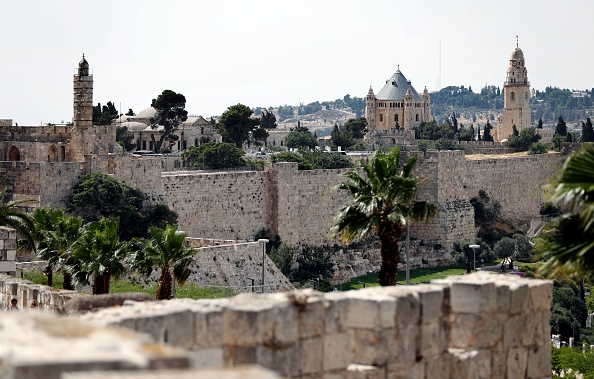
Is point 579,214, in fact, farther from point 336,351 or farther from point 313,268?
point 313,268

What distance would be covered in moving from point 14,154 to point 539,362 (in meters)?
31.1

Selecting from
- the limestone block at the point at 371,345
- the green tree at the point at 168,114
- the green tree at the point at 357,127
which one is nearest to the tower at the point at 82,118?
the green tree at the point at 168,114

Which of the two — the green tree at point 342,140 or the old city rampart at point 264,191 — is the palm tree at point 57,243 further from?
the green tree at point 342,140

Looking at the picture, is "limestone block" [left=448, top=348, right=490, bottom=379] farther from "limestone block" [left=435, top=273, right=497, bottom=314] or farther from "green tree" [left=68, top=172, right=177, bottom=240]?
"green tree" [left=68, top=172, right=177, bottom=240]

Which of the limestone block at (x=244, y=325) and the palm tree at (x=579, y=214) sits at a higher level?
the palm tree at (x=579, y=214)

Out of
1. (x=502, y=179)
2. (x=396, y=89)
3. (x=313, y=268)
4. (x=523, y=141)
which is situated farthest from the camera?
(x=396, y=89)

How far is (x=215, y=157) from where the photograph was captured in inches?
2071

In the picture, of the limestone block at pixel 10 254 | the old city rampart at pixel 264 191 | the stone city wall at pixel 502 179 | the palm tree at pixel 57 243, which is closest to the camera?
the limestone block at pixel 10 254

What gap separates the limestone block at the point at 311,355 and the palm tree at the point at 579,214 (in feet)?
5.78

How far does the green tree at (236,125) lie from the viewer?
64.4 metres

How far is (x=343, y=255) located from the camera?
42.8 meters

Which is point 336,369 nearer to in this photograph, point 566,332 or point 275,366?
point 275,366

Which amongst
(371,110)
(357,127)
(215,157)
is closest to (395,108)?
(371,110)

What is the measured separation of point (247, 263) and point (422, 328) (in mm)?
21631
